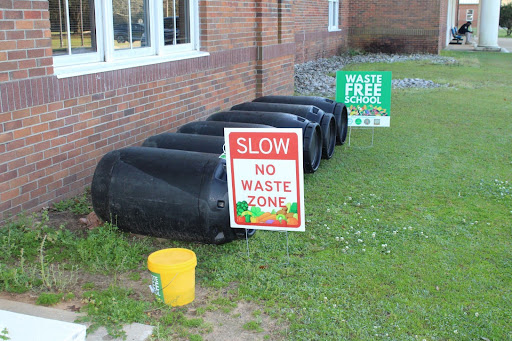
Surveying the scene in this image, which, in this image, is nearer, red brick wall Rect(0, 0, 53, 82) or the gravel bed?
red brick wall Rect(0, 0, 53, 82)

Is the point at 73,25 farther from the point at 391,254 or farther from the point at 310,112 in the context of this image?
the point at 391,254

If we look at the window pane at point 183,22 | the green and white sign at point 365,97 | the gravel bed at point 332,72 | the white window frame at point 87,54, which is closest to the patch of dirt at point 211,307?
the white window frame at point 87,54

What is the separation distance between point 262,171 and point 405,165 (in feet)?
13.5

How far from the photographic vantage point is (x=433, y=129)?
10.6 metres

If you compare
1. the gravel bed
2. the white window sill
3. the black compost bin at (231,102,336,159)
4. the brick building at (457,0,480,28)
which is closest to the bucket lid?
the white window sill

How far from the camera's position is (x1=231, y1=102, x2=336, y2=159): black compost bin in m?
8.06

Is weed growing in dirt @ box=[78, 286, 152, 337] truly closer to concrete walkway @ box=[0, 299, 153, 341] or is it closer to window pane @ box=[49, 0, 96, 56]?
concrete walkway @ box=[0, 299, 153, 341]

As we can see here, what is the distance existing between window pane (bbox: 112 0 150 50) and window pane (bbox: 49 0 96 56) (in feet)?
1.41

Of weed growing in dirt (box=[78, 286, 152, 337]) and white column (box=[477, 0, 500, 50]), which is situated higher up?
white column (box=[477, 0, 500, 50])

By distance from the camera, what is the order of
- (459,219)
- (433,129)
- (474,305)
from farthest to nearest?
(433,129) → (459,219) → (474,305)

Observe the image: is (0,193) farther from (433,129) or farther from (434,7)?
(434,7)

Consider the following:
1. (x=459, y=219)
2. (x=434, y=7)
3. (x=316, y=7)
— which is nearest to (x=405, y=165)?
(x=459, y=219)

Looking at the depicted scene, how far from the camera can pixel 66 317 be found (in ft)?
12.3

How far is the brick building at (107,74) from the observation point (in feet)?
17.3
